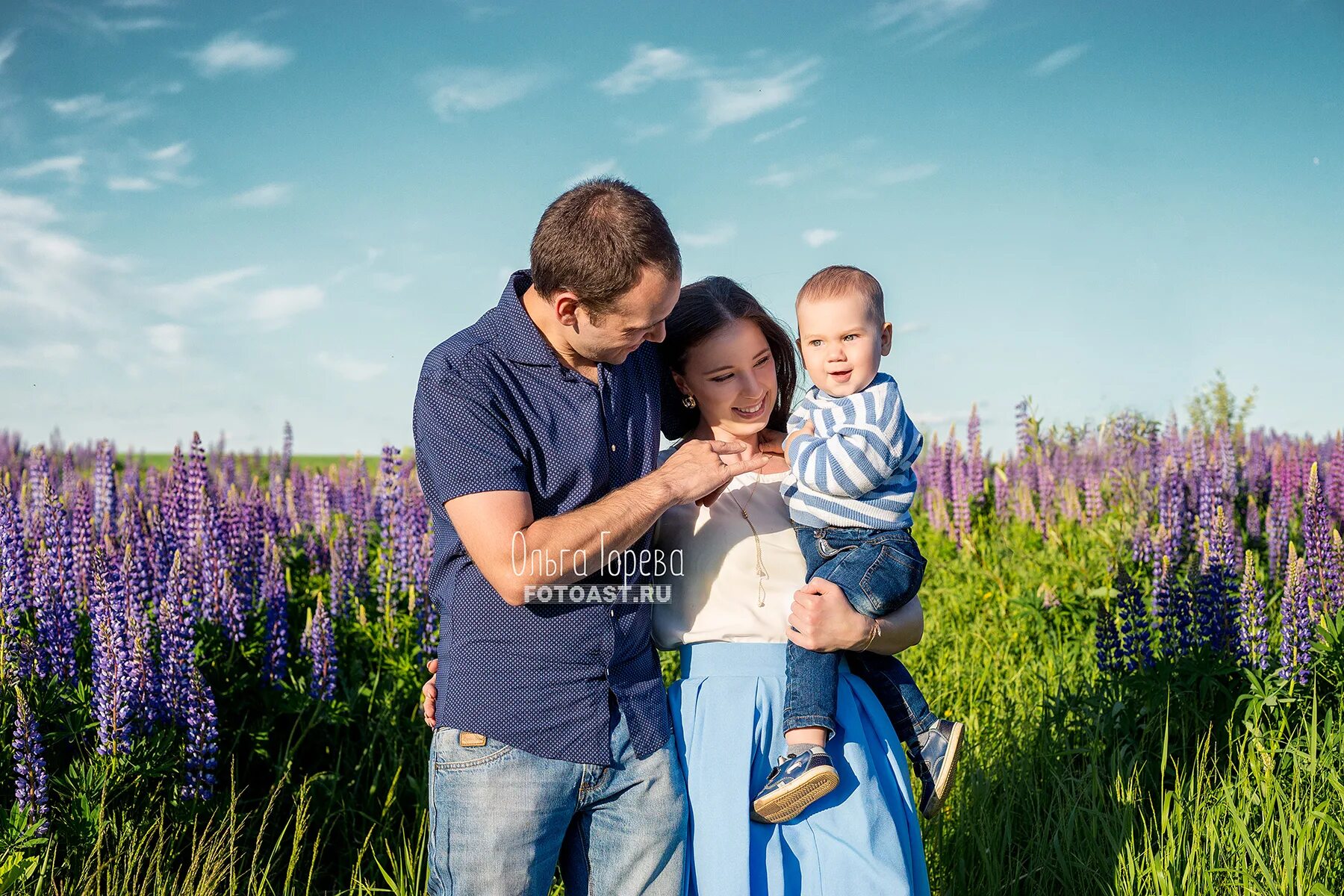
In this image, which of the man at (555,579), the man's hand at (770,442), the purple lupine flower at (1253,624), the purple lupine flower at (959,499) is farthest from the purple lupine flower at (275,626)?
the purple lupine flower at (959,499)

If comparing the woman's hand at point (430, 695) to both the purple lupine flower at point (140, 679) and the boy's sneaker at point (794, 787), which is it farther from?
the purple lupine flower at point (140, 679)

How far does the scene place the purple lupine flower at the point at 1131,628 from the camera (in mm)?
4996

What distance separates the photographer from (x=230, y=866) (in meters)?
3.60

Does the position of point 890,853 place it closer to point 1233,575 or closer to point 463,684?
point 463,684

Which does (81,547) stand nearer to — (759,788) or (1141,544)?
(759,788)

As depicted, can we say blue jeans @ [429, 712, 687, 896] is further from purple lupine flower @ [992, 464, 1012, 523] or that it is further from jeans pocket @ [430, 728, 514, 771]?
purple lupine flower @ [992, 464, 1012, 523]

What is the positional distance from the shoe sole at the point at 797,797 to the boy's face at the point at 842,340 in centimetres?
119

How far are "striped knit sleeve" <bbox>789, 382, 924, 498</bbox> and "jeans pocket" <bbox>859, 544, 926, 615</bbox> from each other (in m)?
0.21

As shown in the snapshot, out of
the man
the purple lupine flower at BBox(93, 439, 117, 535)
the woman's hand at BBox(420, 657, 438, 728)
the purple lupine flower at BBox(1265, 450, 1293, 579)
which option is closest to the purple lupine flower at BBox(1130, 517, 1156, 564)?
the purple lupine flower at BBox(1265, 450, 1293, 579)

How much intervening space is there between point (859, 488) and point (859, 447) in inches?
5.0

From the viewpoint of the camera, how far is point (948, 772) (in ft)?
10.3

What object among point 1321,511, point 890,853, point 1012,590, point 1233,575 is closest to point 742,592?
point 890,853

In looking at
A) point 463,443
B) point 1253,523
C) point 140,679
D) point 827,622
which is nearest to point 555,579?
point 463,443

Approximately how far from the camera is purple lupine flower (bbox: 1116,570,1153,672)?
500 centimetres
